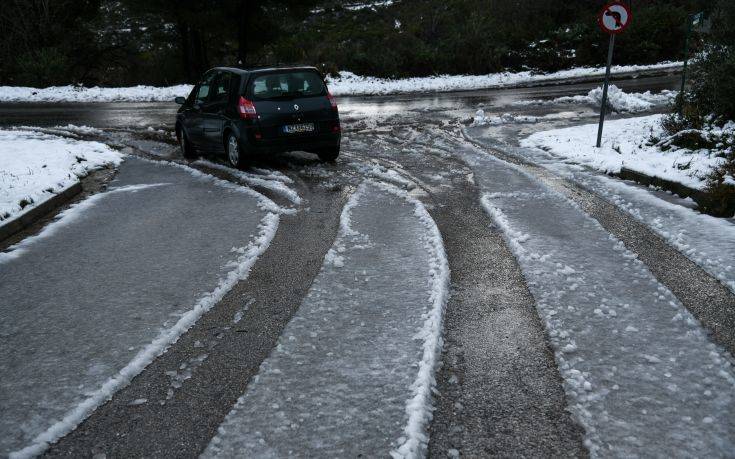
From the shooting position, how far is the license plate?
9.52 m

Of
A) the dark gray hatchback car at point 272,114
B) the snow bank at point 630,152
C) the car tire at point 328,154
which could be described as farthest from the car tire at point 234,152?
the snow bank at point 630,152

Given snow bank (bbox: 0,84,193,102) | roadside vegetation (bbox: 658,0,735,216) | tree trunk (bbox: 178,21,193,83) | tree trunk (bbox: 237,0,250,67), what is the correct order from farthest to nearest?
tree trunk (bbox: 178,21,193,83)
tree trunk (bbox: 237,0,250,67)
snow bank (bbox: 0,84,193,102)
roadside vegetation (bbox: 658,0,735,216)

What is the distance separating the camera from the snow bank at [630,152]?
8.27 metres

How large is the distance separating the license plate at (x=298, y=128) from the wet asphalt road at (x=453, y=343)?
104 cm

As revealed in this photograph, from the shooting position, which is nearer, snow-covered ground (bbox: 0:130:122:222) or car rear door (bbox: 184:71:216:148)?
snow-covered ground (bbox: 0:130:122:222)

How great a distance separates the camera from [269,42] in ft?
84.8

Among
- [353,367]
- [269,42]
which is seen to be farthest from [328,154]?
[269,42]

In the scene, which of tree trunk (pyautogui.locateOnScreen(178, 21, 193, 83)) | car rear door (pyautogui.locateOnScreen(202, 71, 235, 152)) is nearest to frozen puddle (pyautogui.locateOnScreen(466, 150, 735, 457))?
car rear door (pyautogui.locateOnScreen(202, 71, 235, 152))

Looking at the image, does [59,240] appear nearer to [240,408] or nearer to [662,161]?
[240,408]

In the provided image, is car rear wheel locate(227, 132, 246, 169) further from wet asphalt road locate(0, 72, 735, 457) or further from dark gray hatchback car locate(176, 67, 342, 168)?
wet asphalt road locate(0, 72, 735, 457)

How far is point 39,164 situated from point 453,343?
9.08 metres

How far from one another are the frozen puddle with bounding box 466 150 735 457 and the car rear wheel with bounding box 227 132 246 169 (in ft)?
17.3

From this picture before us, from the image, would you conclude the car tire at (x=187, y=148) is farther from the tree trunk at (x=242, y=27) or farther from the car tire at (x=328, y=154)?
the tree trunk at (x=242, y=27)

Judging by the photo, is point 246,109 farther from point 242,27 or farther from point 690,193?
point 242,27
